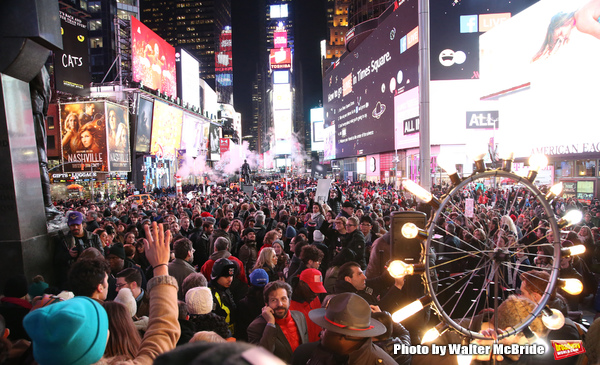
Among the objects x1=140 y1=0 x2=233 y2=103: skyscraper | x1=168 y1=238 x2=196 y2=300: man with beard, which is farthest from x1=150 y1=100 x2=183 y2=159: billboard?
x1=140 y1=0 x2=233 y2=103: skyscraper

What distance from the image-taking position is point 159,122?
4288 centimetres

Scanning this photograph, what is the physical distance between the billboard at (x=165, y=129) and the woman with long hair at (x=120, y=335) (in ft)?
137

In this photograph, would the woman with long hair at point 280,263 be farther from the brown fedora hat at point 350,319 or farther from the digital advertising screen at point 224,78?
the digital advertising screen at point 224,78

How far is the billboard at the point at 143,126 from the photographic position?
3887 cm

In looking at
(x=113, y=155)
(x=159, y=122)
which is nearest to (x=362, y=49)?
(x=159, y=122)

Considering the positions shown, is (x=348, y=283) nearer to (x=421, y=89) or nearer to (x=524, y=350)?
(x=524, y=350)

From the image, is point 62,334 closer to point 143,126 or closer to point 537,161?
point 537,161

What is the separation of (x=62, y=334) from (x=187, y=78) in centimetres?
6359

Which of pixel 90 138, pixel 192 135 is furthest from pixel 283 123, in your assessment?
pixel 90 138

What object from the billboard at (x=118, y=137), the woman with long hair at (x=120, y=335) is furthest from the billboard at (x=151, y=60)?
the woman with long hair at (x=120, y=335)

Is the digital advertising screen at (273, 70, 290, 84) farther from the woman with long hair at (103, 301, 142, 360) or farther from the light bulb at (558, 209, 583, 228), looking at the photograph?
the woman with long hair at (103, 301, 142, 360)

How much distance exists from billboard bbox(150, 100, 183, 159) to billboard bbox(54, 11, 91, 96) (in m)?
10.5

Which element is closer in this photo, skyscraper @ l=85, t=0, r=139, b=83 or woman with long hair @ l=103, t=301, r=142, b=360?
woman with long hair @ l=103, t=301, r=142, b=360

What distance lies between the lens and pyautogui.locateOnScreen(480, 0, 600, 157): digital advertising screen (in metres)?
15.0
